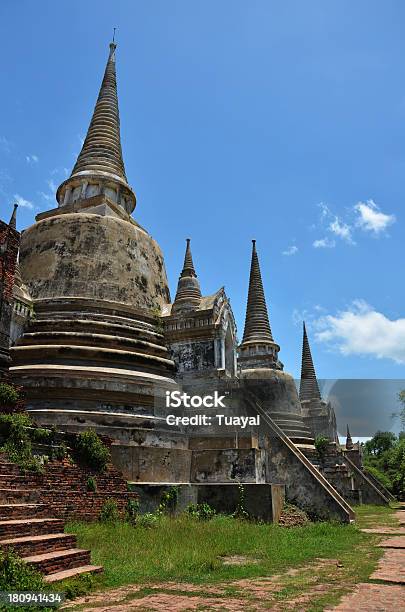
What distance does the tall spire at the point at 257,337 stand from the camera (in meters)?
27.3

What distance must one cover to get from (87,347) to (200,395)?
12.8 feet

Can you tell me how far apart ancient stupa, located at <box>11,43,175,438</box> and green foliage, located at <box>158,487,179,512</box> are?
7.04 feet

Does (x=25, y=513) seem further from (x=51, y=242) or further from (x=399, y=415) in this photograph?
(x=399, y=415)

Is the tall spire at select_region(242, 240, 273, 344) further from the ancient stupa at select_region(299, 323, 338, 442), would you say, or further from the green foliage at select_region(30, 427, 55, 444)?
the green foliage at select_region(30, 427, 55, 444)

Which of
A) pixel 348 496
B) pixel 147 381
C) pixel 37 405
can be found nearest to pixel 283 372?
pixel 348 496

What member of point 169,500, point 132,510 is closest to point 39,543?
point 132,510

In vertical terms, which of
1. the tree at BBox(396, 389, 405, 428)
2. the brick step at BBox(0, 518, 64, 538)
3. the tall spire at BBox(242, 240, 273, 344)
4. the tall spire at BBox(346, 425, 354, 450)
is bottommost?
the brick step at BBox(0, 518, 64, 538)

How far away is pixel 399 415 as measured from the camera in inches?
1315

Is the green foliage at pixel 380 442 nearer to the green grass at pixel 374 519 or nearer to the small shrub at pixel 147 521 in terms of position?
the green grass at pixel 374 519

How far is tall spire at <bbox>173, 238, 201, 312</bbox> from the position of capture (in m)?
18.7

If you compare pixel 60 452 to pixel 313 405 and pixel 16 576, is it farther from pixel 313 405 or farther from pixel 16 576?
pixel 313 405

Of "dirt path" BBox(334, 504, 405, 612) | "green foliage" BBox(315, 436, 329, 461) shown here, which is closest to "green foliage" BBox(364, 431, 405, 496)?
"green foliage" BBox(315, 436, 329, 461)

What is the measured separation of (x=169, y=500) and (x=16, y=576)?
7546mm

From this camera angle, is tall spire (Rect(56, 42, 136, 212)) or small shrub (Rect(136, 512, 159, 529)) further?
tall spire (Rect(56, 42, 136, 212))
